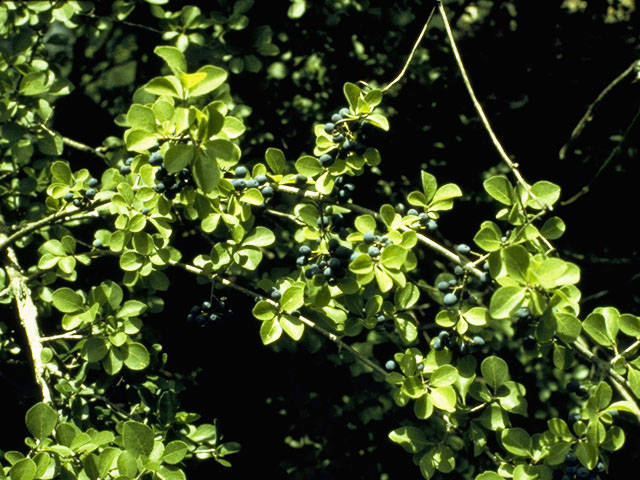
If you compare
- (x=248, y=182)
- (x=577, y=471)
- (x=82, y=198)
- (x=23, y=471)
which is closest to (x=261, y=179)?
(x=248, y=182)

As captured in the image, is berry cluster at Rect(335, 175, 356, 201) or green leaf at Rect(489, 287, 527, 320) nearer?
green leaf at Rect(489, 287, 527, 320)

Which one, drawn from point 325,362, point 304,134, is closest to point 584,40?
point 304,134

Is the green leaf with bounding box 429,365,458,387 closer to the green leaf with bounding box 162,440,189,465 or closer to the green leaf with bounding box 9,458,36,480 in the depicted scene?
the green leaf with bounding box 162,440,189,465

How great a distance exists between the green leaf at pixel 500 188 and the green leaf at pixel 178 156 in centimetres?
65

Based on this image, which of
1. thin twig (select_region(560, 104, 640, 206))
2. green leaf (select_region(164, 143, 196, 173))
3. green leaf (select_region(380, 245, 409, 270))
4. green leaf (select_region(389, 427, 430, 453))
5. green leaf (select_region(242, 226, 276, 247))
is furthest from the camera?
thin twig (select_region(560, 104, 640, 206))

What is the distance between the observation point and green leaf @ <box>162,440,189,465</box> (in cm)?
158

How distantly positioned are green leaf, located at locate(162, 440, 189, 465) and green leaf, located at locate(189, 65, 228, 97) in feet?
2.59

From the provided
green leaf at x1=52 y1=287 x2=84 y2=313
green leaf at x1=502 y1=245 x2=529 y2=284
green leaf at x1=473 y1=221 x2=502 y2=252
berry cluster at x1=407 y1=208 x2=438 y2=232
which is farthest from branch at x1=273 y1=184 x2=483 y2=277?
green leaf at x1=52 y1=287 x2=84 y2=313

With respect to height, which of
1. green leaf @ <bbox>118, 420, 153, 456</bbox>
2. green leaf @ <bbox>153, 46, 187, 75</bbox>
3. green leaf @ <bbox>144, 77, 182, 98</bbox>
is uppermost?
green leaf @ <bbox>153, 46, 187, 75</bbox>

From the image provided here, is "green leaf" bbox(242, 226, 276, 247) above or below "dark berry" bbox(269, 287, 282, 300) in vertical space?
above

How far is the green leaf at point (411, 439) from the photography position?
1649 millimetres

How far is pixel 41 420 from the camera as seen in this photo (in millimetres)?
1500

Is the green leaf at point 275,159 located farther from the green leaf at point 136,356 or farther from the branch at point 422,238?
the green leaf at point 136,356

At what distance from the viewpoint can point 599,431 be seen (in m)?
1.44
